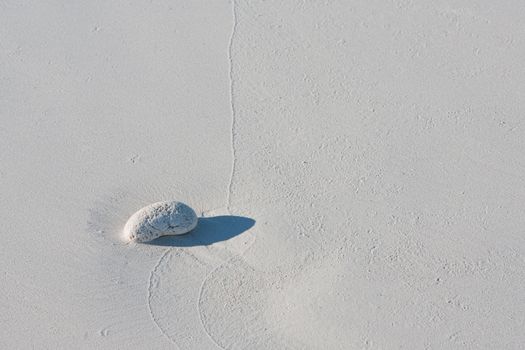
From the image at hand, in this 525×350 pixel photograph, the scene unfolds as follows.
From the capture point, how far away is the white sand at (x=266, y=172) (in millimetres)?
6117

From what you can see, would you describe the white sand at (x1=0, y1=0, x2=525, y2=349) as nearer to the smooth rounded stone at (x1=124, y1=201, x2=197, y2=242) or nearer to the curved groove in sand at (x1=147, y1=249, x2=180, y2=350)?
the curved groove in sand at (x1=147, y1=249, x2=180, y2=350)

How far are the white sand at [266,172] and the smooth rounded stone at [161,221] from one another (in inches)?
6.0

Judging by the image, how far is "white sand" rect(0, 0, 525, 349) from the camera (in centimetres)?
612

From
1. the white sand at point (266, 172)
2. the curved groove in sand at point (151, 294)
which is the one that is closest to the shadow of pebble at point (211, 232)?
the white sand at point (266, 172)

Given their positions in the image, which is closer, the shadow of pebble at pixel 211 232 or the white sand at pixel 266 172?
the white sand at pixel 266 172

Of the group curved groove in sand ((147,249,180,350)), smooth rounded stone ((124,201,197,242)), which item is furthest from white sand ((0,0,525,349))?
smooth rounded stone ((124,201,197,242))

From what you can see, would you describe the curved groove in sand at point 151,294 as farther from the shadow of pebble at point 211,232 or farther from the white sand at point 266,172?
the shadow of pebble at point 211,232

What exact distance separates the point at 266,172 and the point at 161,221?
1.19m

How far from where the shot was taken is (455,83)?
7836 mm

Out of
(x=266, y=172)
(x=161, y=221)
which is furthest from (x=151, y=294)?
(x=266, y=172)

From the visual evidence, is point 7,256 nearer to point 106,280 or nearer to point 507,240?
point 106,280

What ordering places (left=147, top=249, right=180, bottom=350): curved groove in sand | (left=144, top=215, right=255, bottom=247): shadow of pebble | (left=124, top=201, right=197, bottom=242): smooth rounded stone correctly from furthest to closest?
(left=144, top=215, right=255, bottom=247): shadow of pebble
(left=124, top=201, right=197, bottom=242): smooth rounded stone
(left=147, top=249, right=180, bottom=350): curved groove in sand

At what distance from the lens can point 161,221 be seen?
645cm

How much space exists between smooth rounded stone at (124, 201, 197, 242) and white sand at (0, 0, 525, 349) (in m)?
0.15
